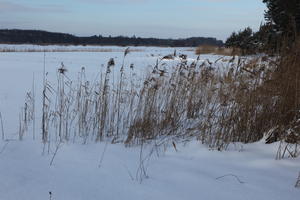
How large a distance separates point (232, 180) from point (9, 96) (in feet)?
14.8

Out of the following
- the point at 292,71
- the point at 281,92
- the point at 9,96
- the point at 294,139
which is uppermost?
the point at 292,71

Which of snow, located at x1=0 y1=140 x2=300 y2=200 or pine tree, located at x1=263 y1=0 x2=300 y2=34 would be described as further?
pine tree, located at x1=263 y1=0 x2=300 y2=34

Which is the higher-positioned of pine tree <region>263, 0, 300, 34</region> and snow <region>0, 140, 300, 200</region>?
pine tree <region>263, 0, 300, 34</region>

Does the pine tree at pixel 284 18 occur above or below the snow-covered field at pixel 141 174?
above

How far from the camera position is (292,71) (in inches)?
120

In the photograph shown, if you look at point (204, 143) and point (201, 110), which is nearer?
point (204, 143)

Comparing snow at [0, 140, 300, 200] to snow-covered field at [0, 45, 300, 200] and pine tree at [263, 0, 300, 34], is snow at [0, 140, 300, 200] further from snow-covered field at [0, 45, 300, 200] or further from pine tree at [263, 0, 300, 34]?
pine tree at [263, 0, 300, 34]

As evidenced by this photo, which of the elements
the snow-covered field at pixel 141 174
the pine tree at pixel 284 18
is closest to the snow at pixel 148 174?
the snow-covered field at pixel 141 174

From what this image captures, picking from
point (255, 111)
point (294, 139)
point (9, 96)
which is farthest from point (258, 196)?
point (9, 96)

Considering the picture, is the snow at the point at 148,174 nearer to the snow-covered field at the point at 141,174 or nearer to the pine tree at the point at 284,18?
the snow-covered field at the point at 141,174

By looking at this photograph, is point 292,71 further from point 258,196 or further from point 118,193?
point 118,193

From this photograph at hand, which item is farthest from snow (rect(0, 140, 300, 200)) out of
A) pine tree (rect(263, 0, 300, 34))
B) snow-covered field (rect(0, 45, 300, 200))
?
pine tree (rect(263, 0, 300, 34))

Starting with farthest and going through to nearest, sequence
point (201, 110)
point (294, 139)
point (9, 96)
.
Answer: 1. point (9, 96)
2. point (201, 110)
3. point (294, 139)

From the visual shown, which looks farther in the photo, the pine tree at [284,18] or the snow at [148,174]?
the pine tree at [284,18]
